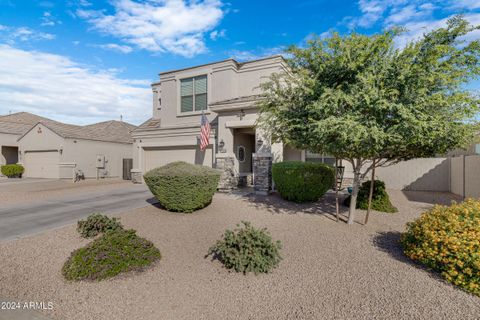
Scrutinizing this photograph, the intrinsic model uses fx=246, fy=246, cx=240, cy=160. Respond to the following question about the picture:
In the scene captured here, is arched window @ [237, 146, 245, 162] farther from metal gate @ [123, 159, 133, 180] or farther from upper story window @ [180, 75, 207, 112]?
metal gate @ [123, 159, 133, 180]

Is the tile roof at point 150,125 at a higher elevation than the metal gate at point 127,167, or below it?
higher

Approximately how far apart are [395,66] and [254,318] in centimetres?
566

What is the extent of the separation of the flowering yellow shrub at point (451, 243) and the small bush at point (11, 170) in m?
26.6

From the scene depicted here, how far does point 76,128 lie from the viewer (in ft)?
67.5

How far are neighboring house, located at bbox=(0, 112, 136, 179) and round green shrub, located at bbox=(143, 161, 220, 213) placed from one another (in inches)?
533

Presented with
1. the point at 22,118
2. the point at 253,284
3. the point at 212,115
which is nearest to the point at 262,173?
the point at 212,115

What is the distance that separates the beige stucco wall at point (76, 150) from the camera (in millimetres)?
18500

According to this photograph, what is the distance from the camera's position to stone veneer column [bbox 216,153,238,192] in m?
11.8

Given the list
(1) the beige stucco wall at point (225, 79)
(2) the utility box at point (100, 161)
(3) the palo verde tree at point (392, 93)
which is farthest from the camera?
(2) the utility box at point (100, 161)

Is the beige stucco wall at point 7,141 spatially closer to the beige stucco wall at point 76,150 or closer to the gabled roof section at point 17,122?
the gabled roof section at point 17,122

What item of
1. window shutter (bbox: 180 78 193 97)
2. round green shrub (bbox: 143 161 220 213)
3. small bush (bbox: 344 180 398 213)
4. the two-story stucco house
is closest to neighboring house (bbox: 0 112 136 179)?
the two-story stucco house

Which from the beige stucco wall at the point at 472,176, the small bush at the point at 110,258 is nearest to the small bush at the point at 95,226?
the small bush at the point at 110,258

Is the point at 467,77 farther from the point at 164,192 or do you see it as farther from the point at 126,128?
the point at 126,128

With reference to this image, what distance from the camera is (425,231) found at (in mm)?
4445
